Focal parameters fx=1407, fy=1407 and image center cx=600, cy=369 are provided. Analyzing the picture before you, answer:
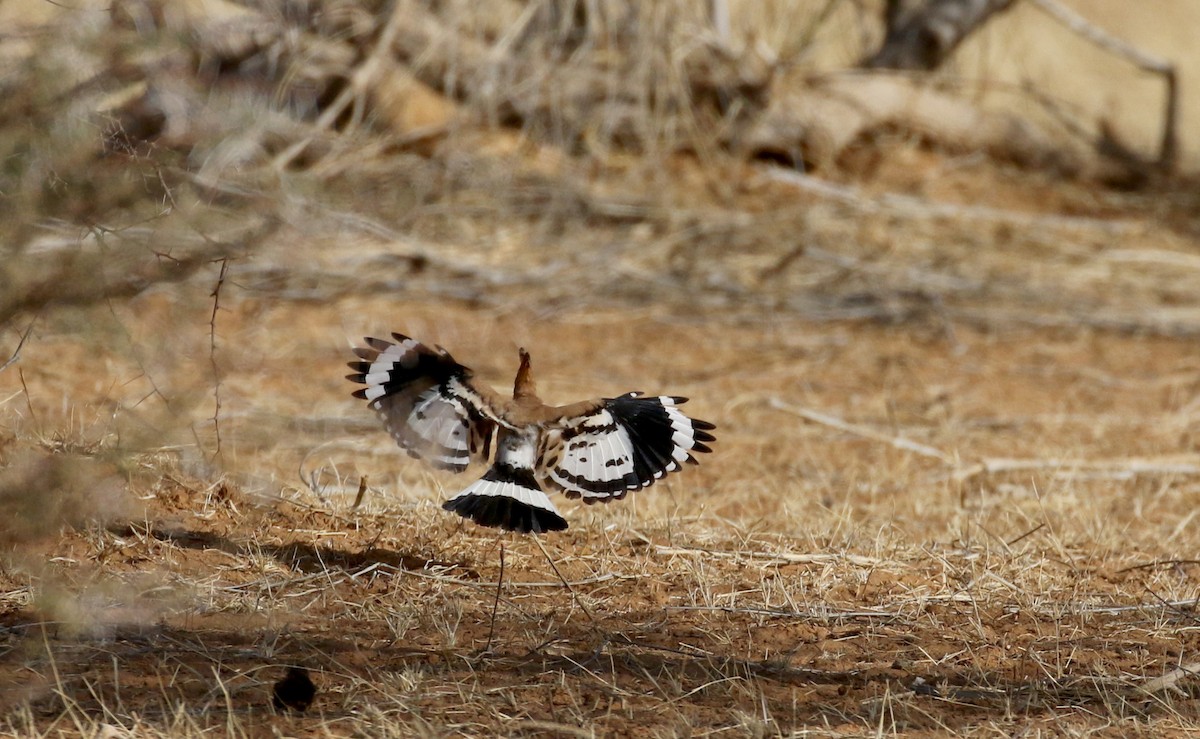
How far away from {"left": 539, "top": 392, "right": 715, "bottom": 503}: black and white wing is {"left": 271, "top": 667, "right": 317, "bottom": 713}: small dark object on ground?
2.99 ft

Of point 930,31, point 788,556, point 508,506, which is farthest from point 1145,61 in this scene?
point 508,506

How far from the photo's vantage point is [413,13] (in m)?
8.66

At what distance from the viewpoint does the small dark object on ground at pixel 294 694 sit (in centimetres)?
287

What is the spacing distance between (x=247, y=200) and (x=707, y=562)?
3.71 m

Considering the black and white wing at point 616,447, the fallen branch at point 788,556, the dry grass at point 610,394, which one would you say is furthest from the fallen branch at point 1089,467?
the black and white wing at point 616,447

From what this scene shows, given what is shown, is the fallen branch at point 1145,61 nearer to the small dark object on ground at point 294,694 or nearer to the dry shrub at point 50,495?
the dry shrub at point 50,495

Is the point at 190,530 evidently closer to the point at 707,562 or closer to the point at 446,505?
the point at 446,505

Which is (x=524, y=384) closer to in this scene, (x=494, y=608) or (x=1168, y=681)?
(x=494, y=608)

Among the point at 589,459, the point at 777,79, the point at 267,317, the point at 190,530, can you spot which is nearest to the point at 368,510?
the point at 190,530

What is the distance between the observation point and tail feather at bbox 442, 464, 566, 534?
3311mm

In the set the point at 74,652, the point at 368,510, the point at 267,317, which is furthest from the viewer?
the point at 267,317

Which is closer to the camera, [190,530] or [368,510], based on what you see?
[190,530]

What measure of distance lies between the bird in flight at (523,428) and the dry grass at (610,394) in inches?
12.5

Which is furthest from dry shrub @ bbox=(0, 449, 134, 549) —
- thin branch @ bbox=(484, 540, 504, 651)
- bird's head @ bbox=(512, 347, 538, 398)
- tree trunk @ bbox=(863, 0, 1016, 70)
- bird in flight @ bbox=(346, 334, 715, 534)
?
tree trunk @ bbox=(863, 0, 1016, 70)
